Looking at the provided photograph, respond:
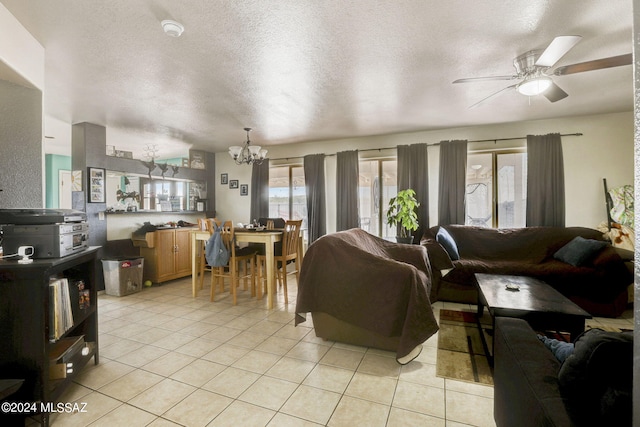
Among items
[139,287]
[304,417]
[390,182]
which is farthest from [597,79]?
[139,287]

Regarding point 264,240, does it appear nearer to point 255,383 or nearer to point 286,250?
point 286,250

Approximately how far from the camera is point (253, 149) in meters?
4.34

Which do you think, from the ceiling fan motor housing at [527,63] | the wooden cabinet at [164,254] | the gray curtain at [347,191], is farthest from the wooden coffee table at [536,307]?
the wooden cabinet at [164,254]

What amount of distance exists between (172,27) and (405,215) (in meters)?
3.73

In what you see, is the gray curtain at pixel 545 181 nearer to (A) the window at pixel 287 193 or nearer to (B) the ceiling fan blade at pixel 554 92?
(B) the ceiling fan blade at pixel 554 92

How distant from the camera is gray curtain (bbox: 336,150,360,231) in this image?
17.2ft

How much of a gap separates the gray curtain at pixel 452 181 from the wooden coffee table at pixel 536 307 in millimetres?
2062

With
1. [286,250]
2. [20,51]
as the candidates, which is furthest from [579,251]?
[20,51]

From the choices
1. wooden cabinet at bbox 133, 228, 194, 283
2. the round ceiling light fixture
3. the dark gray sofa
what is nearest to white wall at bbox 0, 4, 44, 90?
the round ceiling light fixture

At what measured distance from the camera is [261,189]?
19.5ft

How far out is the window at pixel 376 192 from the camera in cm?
530

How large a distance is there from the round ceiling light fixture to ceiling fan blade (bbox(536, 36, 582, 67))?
8.27 feet

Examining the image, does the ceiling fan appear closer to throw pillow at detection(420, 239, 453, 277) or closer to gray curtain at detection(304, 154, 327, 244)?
throw pillow at detection(420, 239, 453, 277)

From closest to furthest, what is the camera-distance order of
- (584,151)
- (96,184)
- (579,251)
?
(579,251), (584,151), (96,184)
